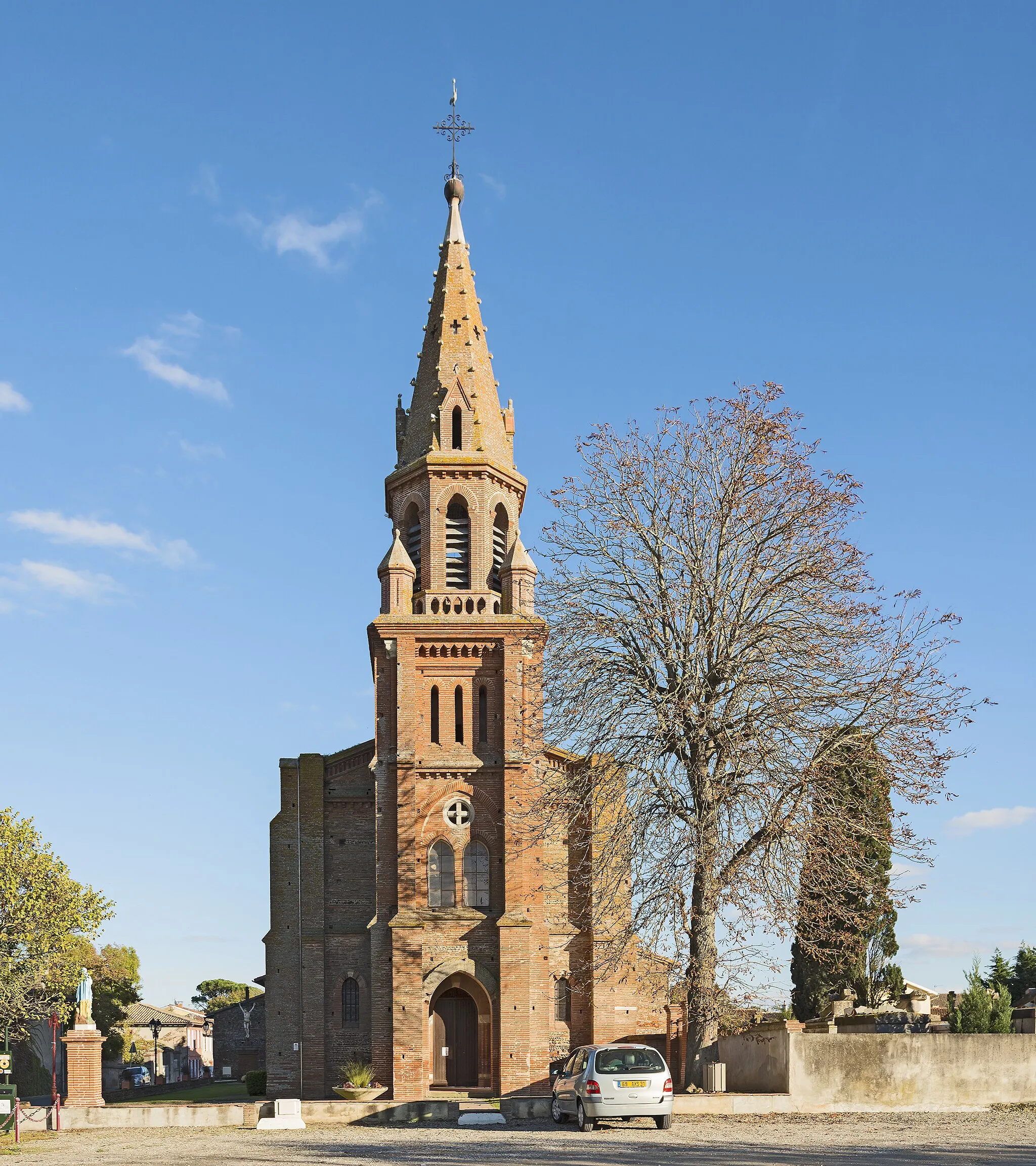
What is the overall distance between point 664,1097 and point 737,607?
989 centimetres

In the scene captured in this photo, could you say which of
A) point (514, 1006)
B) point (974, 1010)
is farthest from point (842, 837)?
point (514, 1006)

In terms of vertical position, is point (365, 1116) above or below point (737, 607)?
below

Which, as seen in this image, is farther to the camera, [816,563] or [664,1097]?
[816,563]

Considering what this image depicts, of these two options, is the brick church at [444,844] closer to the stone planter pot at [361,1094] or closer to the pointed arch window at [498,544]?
the pointed arch window at [498,544]

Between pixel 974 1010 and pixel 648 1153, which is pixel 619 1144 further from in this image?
pixel 974 1010

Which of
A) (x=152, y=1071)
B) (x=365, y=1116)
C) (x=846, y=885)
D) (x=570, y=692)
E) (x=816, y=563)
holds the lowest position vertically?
(x=152, y=1071)

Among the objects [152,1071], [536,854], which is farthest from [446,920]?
[152,1071]

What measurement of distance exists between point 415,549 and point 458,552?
135cm

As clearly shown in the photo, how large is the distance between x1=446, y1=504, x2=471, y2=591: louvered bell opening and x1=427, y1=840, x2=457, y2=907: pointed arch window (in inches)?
303

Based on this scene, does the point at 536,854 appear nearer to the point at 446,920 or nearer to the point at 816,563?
the point at 446,920

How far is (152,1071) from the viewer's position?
81.7m

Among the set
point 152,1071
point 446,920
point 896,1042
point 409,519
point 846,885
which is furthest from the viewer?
point 152,1071

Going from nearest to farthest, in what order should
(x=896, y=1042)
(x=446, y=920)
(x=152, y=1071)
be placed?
1. (x=896, y=1042)
2. (x=446, y=920)
3. (x=152, y=1071)

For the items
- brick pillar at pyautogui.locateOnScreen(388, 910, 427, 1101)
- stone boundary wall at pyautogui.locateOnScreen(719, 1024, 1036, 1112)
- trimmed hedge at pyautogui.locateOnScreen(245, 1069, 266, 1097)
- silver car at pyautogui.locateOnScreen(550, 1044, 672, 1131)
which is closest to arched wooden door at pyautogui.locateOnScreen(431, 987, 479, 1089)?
brick pillar at pyautogui.locateOnScreen(388, 910, 427, 1101)
